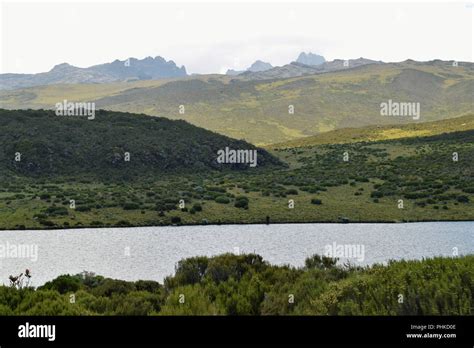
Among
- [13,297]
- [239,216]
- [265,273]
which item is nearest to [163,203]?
[239,216]

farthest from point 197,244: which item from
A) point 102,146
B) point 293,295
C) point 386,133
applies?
point 386,133

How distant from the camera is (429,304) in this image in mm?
11758

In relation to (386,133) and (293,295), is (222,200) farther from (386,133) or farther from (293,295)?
(386,133)

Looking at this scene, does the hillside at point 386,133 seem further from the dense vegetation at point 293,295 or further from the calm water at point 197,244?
the dense vegetation at point 293,295

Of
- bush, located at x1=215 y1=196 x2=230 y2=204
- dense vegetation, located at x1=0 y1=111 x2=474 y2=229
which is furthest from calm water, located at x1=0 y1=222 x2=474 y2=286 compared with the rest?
bush, located at x1=215 y1=196 x2=230 y2=204

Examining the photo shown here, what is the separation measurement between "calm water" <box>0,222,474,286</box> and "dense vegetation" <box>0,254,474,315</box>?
38.1 ft

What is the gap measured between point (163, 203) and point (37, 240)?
1906 cm

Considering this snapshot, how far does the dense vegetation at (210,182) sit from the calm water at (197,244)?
5.23 m

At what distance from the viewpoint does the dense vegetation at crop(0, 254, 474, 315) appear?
12023 millimetres

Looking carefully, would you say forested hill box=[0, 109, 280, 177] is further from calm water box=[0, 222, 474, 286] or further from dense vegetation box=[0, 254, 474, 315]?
dense vegetation box=[0, 254, 474, 315]

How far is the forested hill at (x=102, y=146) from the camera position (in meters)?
87.2

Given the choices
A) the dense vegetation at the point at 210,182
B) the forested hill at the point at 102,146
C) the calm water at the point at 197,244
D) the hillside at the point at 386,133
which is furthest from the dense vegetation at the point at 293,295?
the hillside at the point at 386,133

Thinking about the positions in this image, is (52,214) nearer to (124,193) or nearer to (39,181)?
(124,193)

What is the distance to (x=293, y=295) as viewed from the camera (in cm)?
1573
